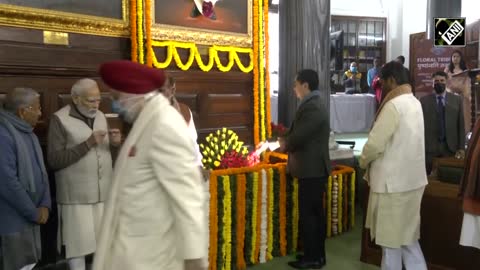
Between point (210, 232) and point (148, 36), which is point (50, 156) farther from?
point (148, 36)

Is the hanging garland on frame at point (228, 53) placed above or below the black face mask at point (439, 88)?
above

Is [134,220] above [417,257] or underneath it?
above

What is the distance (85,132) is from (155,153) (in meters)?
1.59

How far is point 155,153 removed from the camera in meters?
1.83

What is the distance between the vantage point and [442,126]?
4.86m

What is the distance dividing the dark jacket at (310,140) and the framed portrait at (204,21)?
152cm

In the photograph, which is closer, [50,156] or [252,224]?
[50,156]

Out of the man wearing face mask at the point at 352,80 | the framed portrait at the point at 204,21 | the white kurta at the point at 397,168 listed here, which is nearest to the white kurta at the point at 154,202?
the white kurta at the point at 397,168

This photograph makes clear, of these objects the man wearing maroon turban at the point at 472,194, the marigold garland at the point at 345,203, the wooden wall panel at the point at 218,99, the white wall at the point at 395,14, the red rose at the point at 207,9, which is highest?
the white wall at the point at 395,14

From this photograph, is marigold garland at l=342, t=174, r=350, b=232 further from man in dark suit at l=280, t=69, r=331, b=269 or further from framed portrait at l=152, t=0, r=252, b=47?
framed portrait at l=152, t=0, r=252, b=47

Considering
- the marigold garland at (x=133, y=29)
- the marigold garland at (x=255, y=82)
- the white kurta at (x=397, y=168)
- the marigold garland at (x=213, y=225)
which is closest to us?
the white kurta at (x=397, y=168)

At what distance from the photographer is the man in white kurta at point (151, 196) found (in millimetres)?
1830

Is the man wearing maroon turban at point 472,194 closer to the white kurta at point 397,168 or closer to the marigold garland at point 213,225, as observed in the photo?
the white kurta at point 397,168

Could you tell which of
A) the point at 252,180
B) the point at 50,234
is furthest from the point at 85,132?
the point at 252,180
